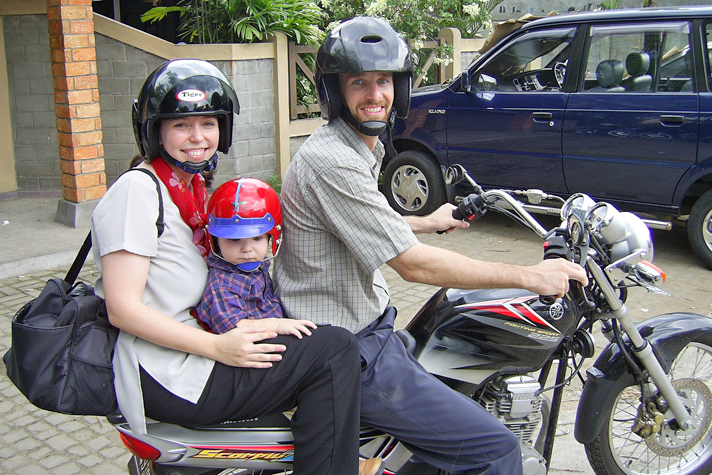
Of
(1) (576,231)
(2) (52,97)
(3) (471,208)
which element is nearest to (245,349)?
(3) (471,208)

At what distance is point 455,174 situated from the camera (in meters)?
2.68

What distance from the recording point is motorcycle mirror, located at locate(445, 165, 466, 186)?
2641 millimetres

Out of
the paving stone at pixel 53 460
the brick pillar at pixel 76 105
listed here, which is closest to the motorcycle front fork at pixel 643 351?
the paving stone at pixel 53 460

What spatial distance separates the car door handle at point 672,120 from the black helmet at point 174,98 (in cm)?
467

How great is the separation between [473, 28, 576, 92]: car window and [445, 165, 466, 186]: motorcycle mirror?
4.30 metres

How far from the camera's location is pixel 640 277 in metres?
2.42

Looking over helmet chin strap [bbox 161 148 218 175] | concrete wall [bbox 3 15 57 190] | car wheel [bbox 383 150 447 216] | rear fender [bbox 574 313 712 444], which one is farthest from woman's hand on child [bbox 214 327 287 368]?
concrete wall [bbox 3 15 57 190]

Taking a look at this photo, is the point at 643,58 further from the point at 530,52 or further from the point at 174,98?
the point at 174,98

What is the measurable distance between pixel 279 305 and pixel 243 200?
14.6 inches

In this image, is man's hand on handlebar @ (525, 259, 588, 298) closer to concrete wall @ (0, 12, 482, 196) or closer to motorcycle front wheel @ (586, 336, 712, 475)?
motorcycle front wheel @ (586, 336, 712, 475)

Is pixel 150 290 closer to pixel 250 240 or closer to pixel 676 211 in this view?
pixel 250 240

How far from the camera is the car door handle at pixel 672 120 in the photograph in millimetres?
5793

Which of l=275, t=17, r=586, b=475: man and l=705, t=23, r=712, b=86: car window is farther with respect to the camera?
l=705, t=23, r=712, b=86: car window

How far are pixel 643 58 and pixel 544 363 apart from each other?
14.6 feet
